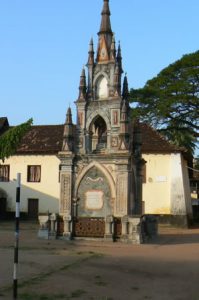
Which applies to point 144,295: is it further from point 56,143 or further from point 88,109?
point 56,143

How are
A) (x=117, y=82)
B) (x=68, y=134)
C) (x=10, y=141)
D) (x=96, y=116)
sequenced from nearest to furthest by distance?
1. (x=10, y=141)
2. (x=68, y=134)
3. (x=117, y=82)
4. (x=96, y=116)

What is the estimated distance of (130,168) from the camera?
730 inches

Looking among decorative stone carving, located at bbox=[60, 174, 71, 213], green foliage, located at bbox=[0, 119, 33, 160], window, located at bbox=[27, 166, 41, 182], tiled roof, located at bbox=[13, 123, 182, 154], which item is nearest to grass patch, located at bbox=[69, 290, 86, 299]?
green foliage, located at bbox=[0, 119, 33, 160]

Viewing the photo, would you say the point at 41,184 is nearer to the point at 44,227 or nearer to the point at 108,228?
the point at 44,227

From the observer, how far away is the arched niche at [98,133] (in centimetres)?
1990

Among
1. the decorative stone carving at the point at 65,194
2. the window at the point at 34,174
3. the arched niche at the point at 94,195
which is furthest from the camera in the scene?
the window at the point at 34,174

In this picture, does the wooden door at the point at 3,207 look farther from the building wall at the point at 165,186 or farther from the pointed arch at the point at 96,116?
the pointed arch at the point at 96,116

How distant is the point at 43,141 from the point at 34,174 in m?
2.80

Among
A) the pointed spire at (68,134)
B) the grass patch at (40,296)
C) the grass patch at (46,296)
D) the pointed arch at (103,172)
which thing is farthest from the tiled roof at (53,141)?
the grass patch at (40,296)

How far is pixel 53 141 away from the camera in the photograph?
34531 mm

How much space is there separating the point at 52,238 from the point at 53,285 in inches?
384

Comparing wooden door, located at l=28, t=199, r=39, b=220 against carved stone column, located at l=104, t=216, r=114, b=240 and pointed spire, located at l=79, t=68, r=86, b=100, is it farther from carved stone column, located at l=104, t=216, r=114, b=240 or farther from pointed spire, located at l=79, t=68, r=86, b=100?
carved stone column, located at l=104, t=216, r=114, b=240

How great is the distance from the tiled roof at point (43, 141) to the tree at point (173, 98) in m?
6.54

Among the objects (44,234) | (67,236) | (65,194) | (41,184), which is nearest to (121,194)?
(65,194)
